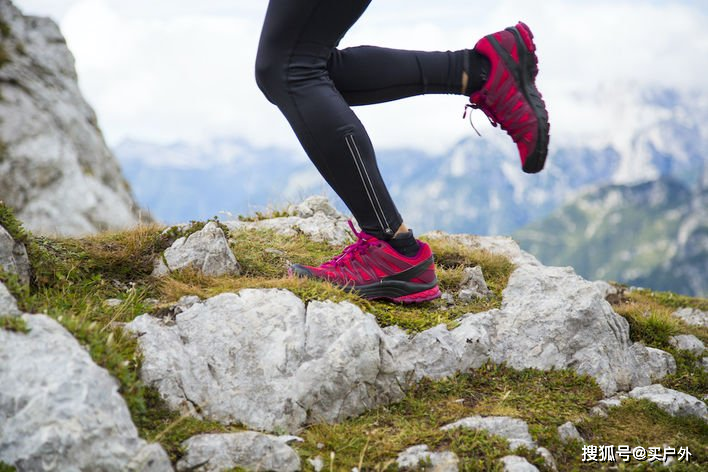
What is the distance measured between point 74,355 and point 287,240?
4.14 m

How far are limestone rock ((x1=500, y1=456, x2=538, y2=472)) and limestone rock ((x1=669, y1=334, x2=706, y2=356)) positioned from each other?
11.8ft

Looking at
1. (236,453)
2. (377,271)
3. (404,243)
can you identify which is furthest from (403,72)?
(236,453)

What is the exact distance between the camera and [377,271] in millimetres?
5535

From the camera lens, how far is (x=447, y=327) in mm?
5504

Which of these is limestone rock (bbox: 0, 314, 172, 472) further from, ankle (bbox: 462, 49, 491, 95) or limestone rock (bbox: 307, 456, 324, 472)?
ankle (bbox: 462, 49, 491, 95)

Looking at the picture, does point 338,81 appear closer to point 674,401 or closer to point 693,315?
point 674,401

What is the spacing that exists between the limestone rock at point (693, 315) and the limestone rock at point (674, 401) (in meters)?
3.85

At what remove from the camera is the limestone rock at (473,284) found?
6.58 m

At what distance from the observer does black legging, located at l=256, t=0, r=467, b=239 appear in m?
4.39

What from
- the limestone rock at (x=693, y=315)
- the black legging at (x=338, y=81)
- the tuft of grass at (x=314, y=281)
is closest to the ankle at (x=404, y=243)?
the black legging at (x=338, y=81)

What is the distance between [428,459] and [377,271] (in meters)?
2.01

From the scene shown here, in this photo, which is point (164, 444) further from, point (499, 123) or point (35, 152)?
point (35, 152)

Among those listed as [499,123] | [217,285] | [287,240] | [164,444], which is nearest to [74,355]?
[164,444]

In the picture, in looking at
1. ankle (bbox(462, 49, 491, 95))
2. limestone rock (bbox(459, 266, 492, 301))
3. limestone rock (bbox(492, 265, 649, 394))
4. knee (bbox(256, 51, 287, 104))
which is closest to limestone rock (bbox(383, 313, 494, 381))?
limestone rock (bbox(492, 265, 649, 394))
